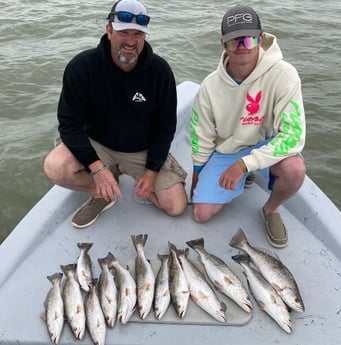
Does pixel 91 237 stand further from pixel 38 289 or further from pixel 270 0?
pixel 270 0

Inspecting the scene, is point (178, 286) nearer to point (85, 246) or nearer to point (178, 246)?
point (178, 246)

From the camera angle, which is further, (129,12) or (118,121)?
(118,121)

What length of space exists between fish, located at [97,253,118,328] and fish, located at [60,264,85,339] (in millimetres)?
143

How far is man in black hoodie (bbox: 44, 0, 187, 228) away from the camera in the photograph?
11.2ft

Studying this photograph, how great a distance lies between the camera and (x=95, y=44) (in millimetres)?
9508

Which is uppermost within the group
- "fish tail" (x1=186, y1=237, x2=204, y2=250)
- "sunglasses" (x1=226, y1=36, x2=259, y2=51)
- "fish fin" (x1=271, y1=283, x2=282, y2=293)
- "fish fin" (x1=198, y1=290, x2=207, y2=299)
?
"sunglasses" (x1=226, y1=36, x2=259, y2=51)

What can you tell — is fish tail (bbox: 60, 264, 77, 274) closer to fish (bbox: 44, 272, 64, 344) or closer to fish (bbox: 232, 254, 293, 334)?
fish (bbox: 44, 272, 64, 344)

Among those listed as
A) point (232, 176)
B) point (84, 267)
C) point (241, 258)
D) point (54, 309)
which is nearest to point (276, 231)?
point (241, 258)

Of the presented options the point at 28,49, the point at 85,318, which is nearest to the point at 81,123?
the point at 85,318

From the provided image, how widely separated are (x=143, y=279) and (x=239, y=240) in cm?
84

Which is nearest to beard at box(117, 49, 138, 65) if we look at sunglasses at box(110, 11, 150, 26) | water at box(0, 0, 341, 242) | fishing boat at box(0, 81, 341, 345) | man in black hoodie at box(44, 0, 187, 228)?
man in black hoodie at box(44, 0, 187, 228)

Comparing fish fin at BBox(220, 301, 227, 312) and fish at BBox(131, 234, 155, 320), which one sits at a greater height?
fish fin at BBox(220, 301, 227, 312)

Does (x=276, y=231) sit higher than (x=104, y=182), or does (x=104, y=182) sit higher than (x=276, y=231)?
(x=104, y=182)

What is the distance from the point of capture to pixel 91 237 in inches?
145
